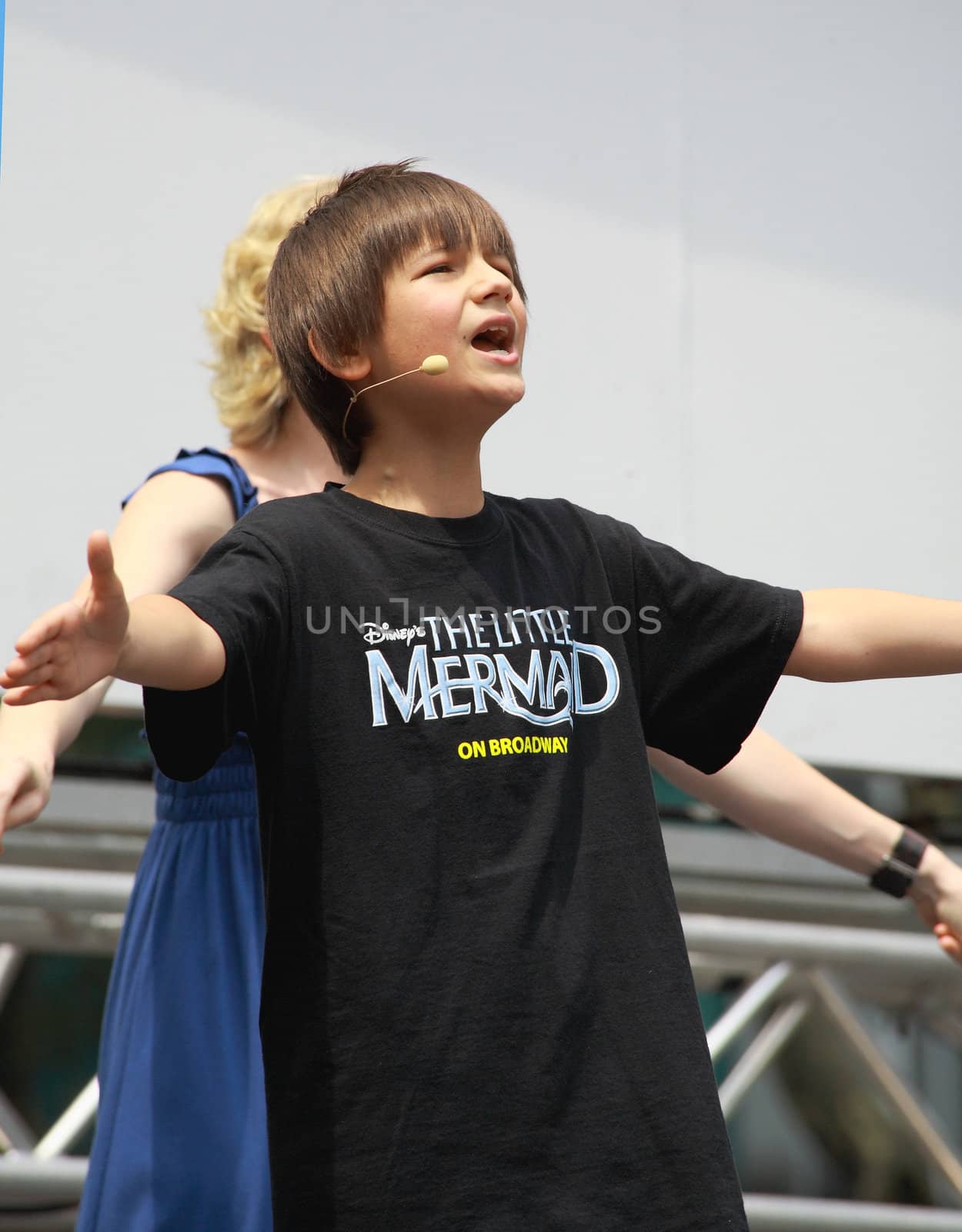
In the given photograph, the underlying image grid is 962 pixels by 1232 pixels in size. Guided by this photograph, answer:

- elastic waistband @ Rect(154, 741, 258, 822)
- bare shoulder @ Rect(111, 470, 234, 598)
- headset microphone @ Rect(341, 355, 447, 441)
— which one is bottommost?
elastic waistband @ Rect(154, 741, 258, 822)

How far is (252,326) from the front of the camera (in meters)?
1.51

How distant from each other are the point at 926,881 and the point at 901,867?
1.1 inches

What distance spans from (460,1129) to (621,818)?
0.78 feet

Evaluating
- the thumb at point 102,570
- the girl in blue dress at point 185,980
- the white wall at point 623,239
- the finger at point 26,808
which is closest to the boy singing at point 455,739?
the thumb at point 102,570

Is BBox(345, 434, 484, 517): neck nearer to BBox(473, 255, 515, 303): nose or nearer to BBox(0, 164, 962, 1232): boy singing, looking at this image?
BBox(0, 164, 962, 1232): boy singing

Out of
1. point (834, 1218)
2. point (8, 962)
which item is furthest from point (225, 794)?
point (834, 1218)

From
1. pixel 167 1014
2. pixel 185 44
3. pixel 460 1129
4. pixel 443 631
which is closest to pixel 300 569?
pixel 443 631

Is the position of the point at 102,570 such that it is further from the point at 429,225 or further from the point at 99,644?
the point at 429,225

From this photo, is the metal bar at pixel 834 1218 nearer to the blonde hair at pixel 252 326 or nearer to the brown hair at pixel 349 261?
the blonde hair at pixel 252 326

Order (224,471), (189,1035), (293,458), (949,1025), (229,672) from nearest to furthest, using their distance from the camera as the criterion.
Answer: (229,672)
(189,1035)
(224,471)
(293,458)
(949,1025)

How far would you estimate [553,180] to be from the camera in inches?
89.5

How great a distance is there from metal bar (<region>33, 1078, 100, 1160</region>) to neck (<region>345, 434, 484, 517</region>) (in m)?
1.21

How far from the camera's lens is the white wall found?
2.03m

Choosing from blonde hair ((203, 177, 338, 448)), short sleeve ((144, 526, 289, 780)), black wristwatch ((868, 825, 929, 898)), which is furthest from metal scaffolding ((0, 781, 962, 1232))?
short sleeve ((144, 526, 289, 780))
